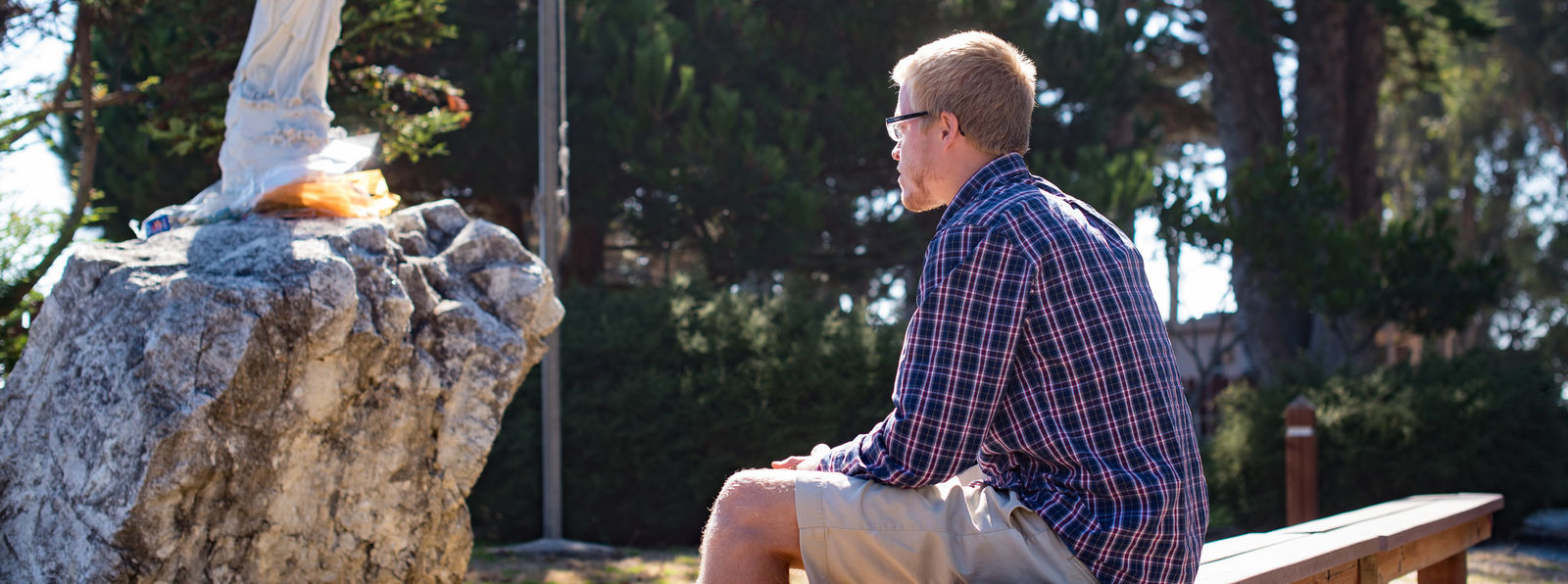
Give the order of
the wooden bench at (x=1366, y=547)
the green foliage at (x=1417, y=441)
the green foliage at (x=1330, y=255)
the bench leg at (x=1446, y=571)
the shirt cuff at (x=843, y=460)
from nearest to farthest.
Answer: the shirt cuff at (x=843, y=460)
the wooden bench at (x=1366, y=547)
the bench leg at (x=1446, y=571)
the green foliage at (x=1417, y=441)
the green foliage at (x=1330, y=255)

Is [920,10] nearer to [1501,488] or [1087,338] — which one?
[1501,488]

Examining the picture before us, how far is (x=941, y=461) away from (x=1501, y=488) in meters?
8.48

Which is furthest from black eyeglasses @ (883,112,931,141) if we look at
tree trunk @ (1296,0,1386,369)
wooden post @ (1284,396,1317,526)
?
tree trunk @ (1296,0,1386,369)

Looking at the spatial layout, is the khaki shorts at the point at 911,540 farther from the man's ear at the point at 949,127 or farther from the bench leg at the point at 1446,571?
the bench leg at the point at 1446,571

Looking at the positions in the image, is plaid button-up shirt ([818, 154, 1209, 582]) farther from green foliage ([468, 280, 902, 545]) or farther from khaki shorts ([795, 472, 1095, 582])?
green foliage ([468, 280, 902, 545])

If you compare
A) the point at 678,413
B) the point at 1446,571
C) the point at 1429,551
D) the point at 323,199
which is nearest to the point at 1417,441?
the point at 1446,571

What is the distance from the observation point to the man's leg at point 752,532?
6.71 ft

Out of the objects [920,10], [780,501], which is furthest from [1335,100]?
[780,501]

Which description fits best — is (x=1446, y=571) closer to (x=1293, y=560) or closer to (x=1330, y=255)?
(x=1293, y=560)

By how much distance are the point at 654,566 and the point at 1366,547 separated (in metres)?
5.40

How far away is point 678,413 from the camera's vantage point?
32.1ft

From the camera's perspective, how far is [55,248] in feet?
20.9

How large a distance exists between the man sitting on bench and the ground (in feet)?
17.2

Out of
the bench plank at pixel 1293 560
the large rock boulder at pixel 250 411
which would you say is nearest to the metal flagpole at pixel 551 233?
the large rock boulder at pixel 250 411
